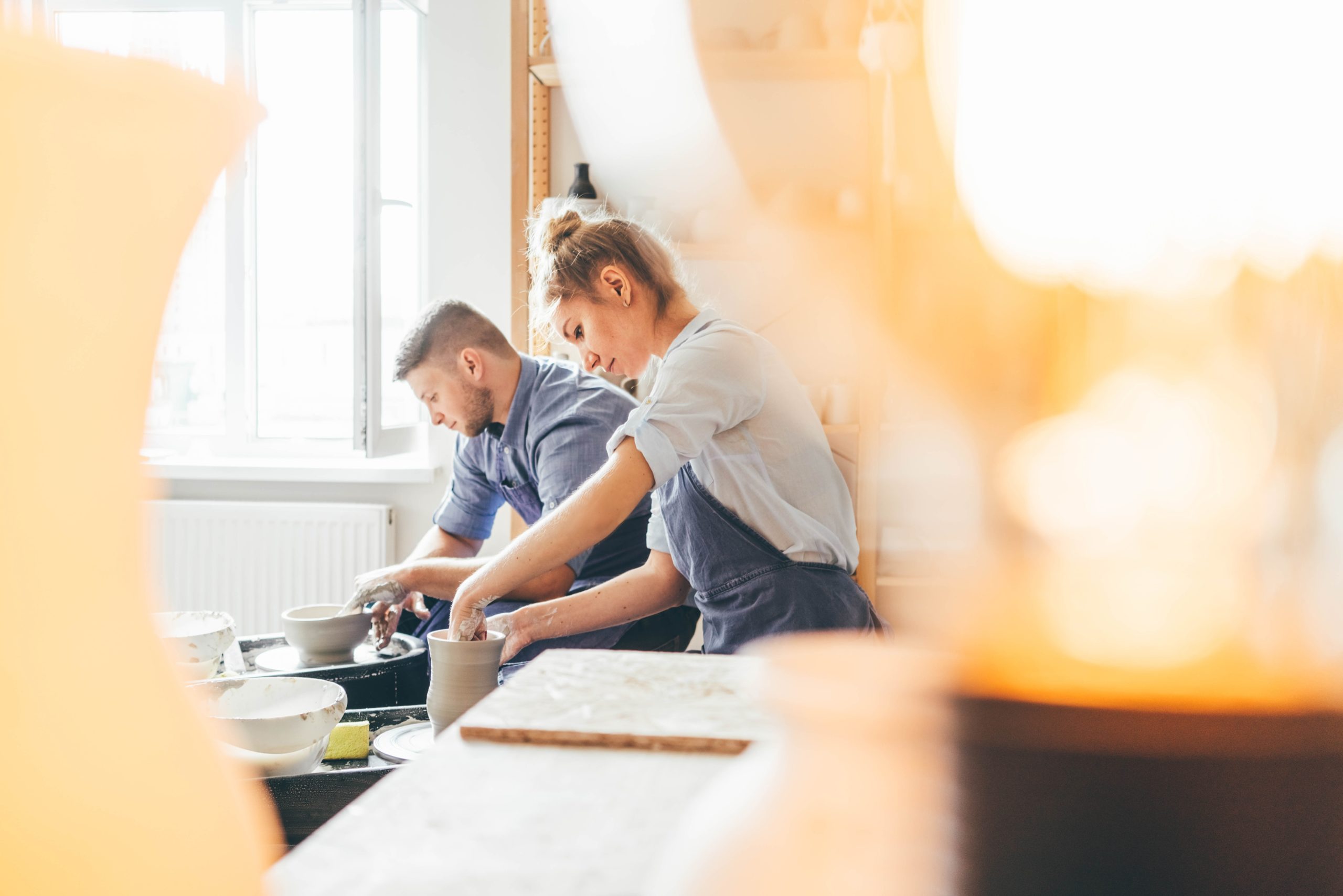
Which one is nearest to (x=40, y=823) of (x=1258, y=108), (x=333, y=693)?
(x=1258, y=108)

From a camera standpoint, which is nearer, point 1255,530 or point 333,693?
point 1255,530

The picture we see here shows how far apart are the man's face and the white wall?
0.68 meters

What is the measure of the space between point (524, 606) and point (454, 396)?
50 centimetres

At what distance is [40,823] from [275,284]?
9.77 feet

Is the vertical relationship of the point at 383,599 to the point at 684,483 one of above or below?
below

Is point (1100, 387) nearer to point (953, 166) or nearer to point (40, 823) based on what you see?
point (953, 166)

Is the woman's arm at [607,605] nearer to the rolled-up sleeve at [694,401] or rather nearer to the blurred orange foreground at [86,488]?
the rolled-up sleeve at [694,401]

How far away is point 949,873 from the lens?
0.25 meters

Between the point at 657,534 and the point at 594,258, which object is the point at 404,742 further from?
the point at 594,258

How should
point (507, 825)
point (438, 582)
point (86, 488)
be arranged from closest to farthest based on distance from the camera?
point (86, 488), point (507, 825), point (438, 582)

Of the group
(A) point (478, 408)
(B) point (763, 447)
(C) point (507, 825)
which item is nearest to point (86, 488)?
(C) point (507, 825)

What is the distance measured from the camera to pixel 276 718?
3.06 feet

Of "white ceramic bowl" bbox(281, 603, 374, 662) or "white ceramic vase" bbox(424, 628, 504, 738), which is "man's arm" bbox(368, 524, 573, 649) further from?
"white ceramic vase" bbox(424, 628, 504, 738)

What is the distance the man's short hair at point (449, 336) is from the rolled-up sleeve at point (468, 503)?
24 centimetres
